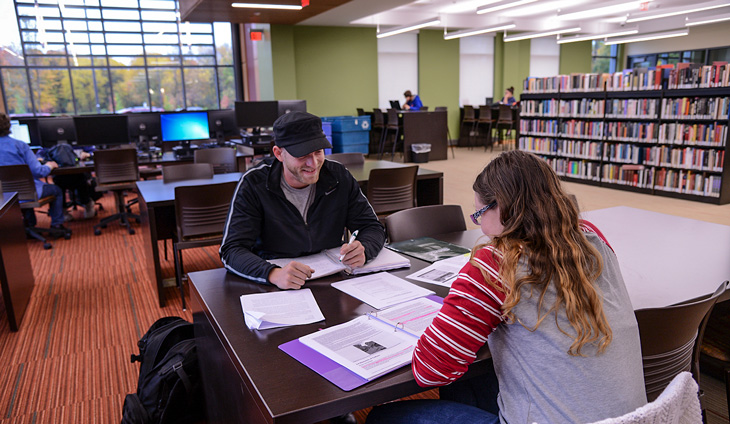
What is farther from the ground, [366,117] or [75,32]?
[75,32]

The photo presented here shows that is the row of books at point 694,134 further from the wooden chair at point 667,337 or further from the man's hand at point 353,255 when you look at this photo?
the man's hand at point 353,255

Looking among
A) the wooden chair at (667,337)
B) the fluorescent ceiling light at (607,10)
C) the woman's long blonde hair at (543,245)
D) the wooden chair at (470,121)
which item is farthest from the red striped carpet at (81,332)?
the fluorescent ceiling light at (607,10)

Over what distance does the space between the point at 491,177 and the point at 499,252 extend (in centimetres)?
17

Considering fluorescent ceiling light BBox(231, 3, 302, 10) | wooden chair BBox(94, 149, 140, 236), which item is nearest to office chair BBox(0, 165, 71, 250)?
wooden chair BBox(94, 149, 140, 236)

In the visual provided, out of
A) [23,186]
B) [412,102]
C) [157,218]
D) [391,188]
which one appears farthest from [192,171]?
[412,102]

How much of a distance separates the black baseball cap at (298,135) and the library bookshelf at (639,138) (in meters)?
5.85

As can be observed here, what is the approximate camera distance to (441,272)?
1.75m

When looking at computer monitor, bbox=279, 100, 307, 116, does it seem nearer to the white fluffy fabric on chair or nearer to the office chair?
the office chair

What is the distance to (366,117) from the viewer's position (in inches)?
423

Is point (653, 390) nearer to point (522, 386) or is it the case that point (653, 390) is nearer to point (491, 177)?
point (522, 386)

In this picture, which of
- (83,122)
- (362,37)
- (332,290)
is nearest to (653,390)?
(332,290)

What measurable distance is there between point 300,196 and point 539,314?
1252 millimetres

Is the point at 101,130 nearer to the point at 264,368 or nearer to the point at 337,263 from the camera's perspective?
the point at 337,263

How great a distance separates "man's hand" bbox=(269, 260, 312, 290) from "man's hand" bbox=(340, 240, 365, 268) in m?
0.15
